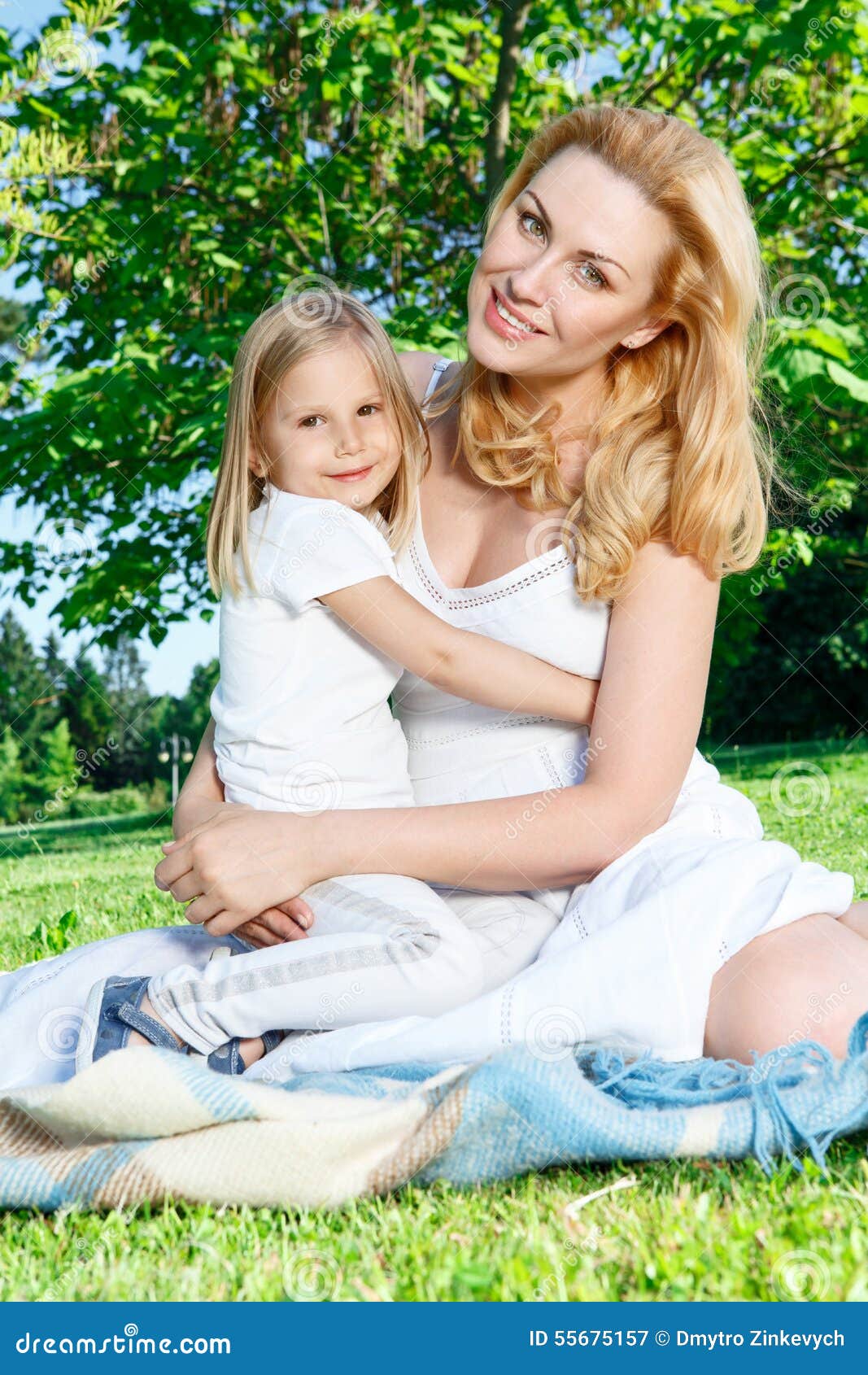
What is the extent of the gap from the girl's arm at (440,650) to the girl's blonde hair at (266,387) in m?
0.25

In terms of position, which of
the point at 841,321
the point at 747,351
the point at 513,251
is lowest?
the point at 747,351

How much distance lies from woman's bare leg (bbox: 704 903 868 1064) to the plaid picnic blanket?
0.14 metres

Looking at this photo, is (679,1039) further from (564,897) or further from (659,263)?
(659,263)

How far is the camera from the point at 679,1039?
2012 mm

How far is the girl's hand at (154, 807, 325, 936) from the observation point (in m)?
2.14

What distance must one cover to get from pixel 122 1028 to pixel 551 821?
32.6 inches

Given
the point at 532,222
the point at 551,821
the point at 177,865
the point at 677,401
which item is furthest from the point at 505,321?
the point at 177,865

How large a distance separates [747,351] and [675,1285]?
6.28 feet

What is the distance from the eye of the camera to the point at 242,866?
2.14 meters

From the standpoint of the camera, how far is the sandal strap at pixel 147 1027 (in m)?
2.04

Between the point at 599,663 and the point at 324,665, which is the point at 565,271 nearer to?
the point at 599,663

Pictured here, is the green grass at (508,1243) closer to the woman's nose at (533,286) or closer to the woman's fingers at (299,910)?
the woman's fingers at (299,910)
